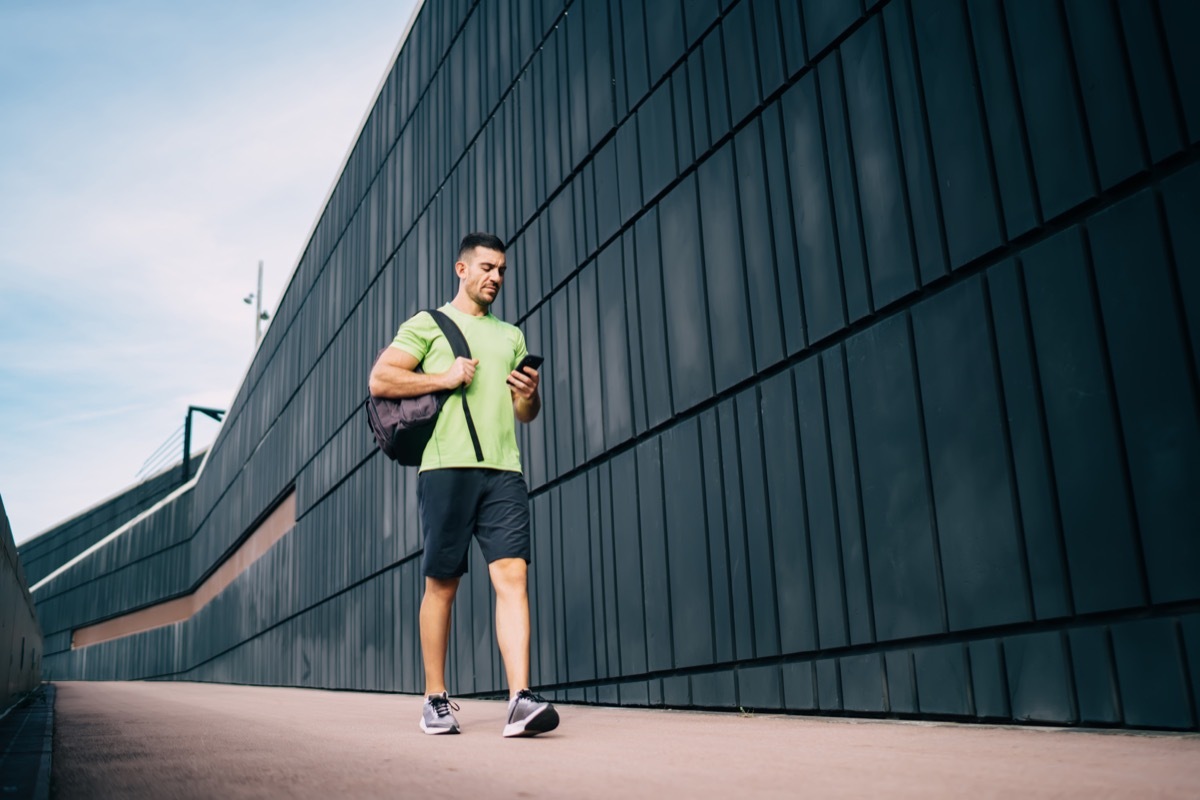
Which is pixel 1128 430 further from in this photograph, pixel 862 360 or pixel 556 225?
pixel 556 225

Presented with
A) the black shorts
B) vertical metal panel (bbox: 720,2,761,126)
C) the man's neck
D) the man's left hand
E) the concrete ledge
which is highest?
vertical metal panel (bbox: 720,2,761,126)

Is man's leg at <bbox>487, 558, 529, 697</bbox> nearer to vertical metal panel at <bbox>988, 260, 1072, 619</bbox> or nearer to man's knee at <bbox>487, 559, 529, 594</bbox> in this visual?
man's knee at <bbox>487, 559, 529, 594</bbox>

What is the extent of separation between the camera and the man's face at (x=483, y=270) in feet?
13.3

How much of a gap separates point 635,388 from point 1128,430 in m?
3.73

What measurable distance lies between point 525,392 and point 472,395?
23 cm

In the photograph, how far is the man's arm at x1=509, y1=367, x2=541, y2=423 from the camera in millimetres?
3863

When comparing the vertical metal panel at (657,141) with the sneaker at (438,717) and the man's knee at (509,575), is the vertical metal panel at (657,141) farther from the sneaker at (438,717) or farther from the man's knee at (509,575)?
the sneaker at (438,717)

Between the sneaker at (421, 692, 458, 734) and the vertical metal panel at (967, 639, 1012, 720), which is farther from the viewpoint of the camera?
the sneaker at (421, 692, 458, 734)

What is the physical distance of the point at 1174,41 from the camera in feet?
10.3

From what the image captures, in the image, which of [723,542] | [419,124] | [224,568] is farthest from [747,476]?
[224,568]

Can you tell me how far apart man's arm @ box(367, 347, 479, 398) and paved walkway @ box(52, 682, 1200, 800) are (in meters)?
1.29

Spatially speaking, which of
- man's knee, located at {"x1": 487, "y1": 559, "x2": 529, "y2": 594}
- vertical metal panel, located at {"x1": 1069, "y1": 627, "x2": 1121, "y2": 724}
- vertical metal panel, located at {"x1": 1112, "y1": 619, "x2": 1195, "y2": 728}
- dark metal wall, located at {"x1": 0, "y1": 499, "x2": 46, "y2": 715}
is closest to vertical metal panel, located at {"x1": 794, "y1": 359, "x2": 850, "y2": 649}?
vertical metal panel, located at {"x1": 1069, "y1": 627, "x2": 1121, "y2": 724}

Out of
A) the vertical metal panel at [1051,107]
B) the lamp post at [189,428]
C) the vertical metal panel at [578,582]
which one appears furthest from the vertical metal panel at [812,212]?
the lamp post at [189,428]

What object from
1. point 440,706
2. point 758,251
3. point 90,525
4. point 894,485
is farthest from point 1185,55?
point 90,525
